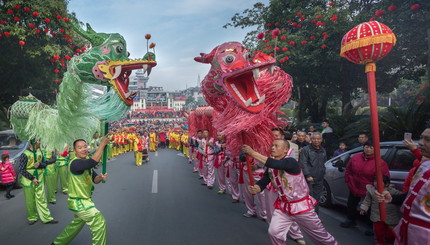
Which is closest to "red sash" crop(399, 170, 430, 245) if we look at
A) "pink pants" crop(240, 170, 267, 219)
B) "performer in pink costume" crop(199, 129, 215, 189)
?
"pink pants" crop(240, 170, 267, 219)

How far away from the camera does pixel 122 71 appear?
167 inches

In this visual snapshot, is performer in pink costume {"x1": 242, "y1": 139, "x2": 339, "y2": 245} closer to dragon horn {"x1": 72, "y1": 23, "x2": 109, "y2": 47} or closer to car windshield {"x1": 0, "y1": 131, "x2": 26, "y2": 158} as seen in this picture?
dragon horn {"x1": 72, "y1": 23, "x2": 109, "y2": 47}

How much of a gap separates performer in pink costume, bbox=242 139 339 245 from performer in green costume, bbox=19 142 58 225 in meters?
3.91

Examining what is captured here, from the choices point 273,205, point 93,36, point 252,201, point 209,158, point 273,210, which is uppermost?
point 93,36

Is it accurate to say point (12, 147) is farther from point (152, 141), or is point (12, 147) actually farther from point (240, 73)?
point (152, 141)

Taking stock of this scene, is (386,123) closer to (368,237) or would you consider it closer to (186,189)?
(368,237)

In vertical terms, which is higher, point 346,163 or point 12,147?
point 12,147

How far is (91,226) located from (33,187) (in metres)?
2.47

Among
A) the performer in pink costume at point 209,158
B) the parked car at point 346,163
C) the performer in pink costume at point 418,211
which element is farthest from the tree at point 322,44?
the performer in pink costume at point 418,211

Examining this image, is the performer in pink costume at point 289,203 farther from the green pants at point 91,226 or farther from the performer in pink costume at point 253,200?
the green pants at point 91,226

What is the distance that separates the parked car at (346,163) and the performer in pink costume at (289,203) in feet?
6.67

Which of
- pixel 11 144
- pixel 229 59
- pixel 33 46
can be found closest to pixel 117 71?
pixel 229 59

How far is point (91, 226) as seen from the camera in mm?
3520

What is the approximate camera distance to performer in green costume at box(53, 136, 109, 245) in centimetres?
351
